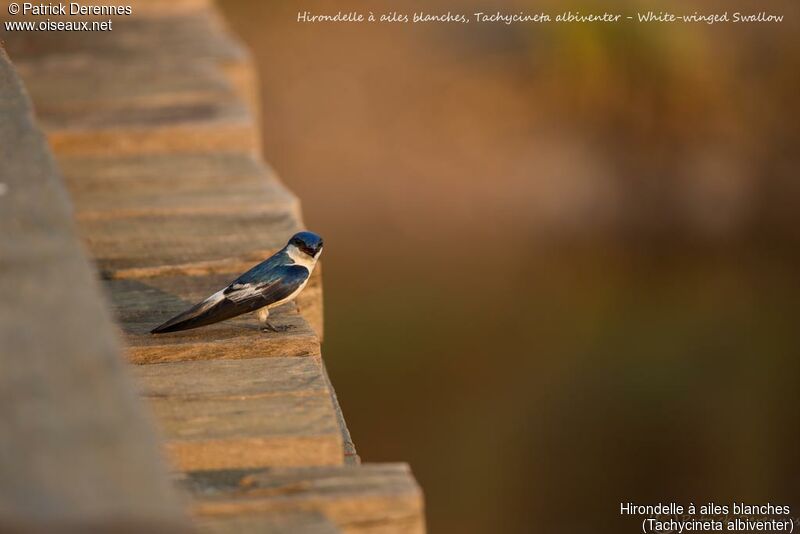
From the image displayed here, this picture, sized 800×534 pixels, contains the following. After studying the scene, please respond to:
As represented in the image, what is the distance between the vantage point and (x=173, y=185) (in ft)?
12.7

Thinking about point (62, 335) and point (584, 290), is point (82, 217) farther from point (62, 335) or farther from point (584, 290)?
point (584, 290)

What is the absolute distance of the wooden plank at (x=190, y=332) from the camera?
2531mm

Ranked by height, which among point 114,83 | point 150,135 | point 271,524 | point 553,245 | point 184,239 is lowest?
point 553,245

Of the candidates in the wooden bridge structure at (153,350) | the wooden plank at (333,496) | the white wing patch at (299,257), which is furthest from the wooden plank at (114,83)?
the wooden plank at (333,496)

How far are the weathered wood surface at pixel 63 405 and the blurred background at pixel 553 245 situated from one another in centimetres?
476

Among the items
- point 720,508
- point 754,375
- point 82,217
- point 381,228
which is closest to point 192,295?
point 82,217

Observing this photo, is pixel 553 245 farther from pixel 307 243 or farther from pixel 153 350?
pixel 153 350

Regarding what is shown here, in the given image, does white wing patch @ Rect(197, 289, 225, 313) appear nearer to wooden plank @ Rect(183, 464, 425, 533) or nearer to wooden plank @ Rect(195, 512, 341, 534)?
wooden plank @ Rect(183, 464, 425, 533)

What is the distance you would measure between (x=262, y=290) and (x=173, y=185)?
1.31m

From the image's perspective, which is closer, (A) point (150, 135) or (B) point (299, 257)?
A: (B) point (299, 257)

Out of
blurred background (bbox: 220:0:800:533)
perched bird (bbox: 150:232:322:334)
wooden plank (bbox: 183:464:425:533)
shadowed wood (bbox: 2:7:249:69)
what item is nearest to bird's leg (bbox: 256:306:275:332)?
perched bird (bbox: 150:232:322:334)

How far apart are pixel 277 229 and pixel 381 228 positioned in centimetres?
693

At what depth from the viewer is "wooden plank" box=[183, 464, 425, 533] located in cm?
188

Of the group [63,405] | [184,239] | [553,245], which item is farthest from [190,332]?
[553,245]
